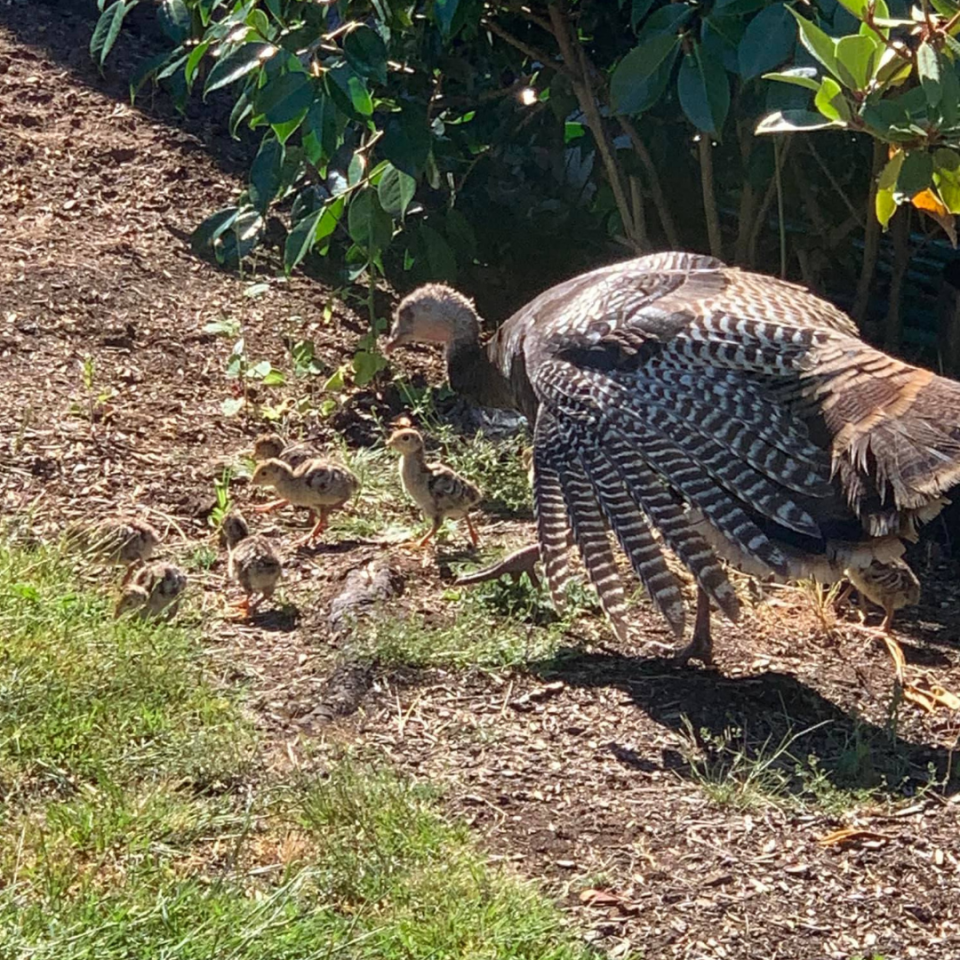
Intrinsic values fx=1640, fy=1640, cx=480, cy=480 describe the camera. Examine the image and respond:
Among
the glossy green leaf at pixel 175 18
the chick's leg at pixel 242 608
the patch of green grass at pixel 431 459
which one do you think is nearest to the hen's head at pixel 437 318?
the patch of green grass at pixel 431 459

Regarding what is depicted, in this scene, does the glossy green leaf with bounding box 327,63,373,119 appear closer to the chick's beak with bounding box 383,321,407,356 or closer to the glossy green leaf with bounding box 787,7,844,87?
the chick's beak with bounding box 383,321,407,356

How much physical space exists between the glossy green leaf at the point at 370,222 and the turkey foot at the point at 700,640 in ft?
8.22

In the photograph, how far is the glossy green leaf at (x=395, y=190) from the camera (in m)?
7.28

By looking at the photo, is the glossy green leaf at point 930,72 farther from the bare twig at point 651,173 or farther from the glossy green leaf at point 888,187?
the bare twig at point 651,173

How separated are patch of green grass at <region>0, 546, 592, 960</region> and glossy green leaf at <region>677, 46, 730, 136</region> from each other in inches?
102

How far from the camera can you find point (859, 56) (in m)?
3.39

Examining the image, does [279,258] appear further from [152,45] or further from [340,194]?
[152,45]

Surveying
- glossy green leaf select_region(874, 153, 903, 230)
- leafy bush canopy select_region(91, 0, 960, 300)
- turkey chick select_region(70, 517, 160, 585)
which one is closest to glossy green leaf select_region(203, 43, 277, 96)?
leafy bush canopy select_region(91, 0, 960, 300)

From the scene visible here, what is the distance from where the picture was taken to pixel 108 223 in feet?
30.9

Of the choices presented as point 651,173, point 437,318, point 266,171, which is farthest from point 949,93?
point 437,318

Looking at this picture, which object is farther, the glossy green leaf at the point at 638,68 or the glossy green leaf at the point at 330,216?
the glossy green leaf at the point at 330,216

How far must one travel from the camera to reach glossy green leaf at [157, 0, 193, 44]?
6.98m

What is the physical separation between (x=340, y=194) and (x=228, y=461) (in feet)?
4.45

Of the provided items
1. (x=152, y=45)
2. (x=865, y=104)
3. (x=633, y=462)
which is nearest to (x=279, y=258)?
(x=152, y=45)
